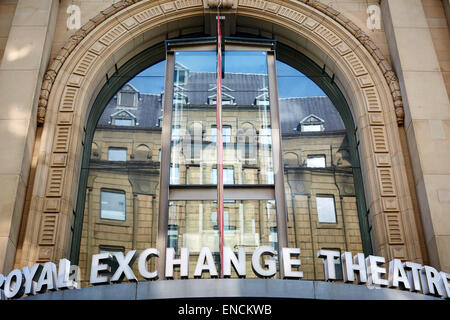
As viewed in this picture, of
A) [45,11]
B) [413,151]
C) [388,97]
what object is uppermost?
[45,11]

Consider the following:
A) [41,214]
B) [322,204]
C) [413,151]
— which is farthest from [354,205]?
[41,214]

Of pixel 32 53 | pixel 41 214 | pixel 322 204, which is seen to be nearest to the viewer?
pixel 41 214

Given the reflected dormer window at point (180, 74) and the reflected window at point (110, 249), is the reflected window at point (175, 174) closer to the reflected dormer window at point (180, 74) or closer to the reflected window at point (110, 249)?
the reflected window at point (110, 249)

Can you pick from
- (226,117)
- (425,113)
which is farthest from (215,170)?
(425,113)

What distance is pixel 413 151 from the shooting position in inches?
574

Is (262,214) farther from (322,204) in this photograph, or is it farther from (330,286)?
(330,286)

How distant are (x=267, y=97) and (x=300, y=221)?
3.85m

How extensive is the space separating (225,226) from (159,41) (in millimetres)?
6955

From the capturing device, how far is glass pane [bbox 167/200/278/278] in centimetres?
1377

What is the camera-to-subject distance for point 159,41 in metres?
18.0

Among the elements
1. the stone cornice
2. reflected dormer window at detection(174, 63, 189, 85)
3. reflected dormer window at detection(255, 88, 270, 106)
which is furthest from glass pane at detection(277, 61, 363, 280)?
reflected dormer window at detection(174, 63, 189, 85)

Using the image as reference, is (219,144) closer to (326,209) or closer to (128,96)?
(326,209)

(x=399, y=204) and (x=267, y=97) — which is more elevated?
(x=267, y=97)

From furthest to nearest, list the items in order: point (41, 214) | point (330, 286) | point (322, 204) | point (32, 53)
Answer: point (32, 53) < point (322, 204) < point (41, 214) < point (330, 286)
